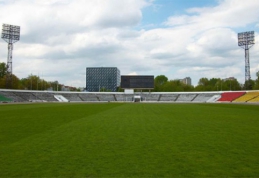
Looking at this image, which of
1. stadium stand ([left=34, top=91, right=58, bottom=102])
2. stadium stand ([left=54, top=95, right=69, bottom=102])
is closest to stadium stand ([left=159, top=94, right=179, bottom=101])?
stadium stand ([left=54, top=95, right=69, bottom=102])

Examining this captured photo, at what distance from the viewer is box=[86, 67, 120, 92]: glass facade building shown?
187 meters

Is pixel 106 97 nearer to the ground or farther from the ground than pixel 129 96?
nearer to the ground

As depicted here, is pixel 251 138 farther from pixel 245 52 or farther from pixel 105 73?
pixel 105 73

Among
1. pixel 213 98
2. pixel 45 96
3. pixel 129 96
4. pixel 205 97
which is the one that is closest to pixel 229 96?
pixel 213 98

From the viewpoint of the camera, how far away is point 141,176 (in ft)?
18.1

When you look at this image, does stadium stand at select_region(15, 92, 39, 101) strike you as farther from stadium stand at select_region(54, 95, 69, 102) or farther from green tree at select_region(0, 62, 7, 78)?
green tree at select_region(0, 62, 7, 78)

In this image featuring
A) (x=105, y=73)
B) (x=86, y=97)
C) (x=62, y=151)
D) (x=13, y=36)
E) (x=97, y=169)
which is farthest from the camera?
(x=105, y=73)

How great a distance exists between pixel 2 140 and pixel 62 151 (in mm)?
3629

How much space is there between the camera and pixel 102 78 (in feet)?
625

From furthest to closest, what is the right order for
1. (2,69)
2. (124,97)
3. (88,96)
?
1. (124,97)
2. (2,69)
3. (88,96)

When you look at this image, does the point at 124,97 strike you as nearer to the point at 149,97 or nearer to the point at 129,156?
the point at 149,97

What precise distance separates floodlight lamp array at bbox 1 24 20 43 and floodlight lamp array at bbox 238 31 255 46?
6070cm

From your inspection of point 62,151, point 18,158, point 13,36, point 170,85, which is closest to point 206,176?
point 62,151

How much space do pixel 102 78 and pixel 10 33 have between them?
12754 centimetres
